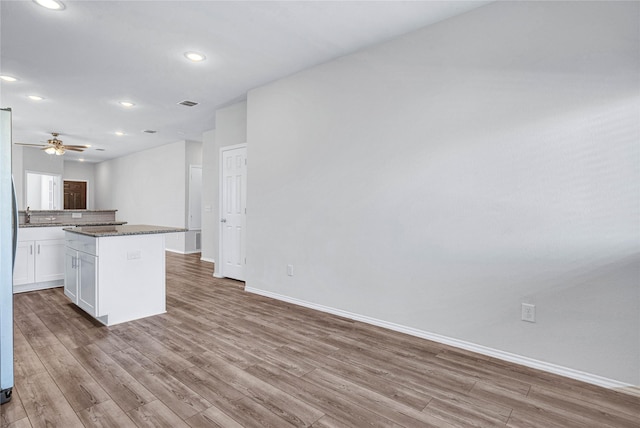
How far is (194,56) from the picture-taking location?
3.57 m

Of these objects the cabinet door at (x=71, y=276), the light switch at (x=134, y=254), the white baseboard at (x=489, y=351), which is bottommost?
the white baseboard at (x=489, y=351)

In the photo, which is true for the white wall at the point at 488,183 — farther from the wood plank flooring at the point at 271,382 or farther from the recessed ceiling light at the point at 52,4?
the recessed ceiling light at the point at 52,4

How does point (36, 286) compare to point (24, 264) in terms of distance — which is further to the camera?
point (36, 286)

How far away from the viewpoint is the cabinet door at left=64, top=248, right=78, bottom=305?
12.0ft

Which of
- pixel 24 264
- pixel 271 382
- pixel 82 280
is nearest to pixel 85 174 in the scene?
pixel 24 264

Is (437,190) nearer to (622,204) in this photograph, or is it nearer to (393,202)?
(393,202)

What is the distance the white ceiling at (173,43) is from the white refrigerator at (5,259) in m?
1.41

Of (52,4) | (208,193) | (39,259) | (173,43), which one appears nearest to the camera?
(52,4)

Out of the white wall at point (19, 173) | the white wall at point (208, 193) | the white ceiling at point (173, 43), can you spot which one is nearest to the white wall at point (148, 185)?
the white wall at point (208, 193)

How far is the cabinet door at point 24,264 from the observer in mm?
4309

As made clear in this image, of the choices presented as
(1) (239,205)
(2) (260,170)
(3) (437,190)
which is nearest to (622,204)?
(3) (437,190)

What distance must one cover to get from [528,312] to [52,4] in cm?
442

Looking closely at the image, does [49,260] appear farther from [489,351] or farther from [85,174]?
[85,174]

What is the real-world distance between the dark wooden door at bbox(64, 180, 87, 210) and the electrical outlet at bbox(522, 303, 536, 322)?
541 inches
